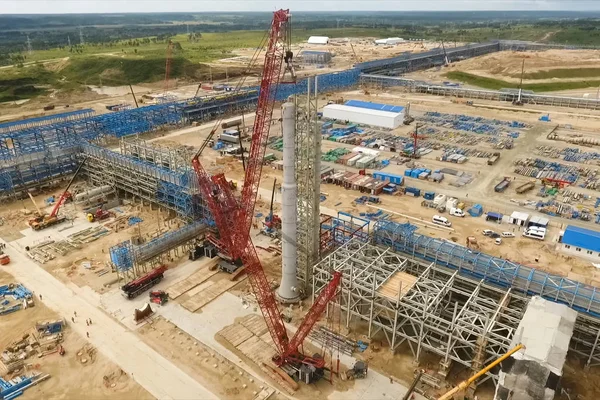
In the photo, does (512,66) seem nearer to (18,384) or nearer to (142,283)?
(142,283)

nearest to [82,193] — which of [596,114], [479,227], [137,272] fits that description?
[137,272]

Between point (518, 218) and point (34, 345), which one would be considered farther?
point (518, 218)

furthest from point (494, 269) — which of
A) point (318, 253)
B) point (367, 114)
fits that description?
point (367, 114)

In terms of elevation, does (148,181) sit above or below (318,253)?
above

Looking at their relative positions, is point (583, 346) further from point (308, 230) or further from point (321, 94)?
point (321, 94)

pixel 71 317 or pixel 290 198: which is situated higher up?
pixel 290 198

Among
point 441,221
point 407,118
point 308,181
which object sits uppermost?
point 308,181

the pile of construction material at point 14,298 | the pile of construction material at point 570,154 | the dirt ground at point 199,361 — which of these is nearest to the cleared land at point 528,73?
the pile of construction material at point 570,154
